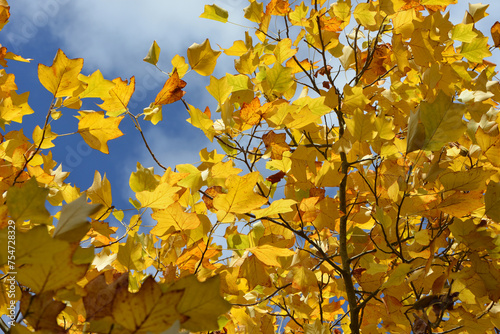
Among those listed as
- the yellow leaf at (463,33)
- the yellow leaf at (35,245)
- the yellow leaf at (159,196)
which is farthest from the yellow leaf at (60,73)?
the yellow leaf at (463,33)

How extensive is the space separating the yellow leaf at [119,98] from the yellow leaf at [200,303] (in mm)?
1059

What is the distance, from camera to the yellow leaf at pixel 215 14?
1726 millimetres

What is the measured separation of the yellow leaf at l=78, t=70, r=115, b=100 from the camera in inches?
46.9

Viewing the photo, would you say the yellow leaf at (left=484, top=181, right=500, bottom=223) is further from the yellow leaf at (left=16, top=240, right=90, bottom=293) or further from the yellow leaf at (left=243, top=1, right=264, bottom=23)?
the yellow leaf at (left=243, top=1, right=264, bottom=23)

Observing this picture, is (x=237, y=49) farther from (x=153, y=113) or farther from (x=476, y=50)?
(x=476, y=50)

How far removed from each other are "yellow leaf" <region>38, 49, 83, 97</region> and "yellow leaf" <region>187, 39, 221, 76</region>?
487 millimetres

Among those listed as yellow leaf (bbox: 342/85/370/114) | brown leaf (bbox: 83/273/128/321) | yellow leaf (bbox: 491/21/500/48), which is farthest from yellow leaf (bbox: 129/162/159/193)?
yellow leaf (bbox: 491/21/500/48)

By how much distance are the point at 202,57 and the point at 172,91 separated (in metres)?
0.18

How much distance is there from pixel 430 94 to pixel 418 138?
54 cm

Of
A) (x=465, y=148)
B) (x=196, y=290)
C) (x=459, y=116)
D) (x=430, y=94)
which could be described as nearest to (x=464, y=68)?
(x=465, y=148)

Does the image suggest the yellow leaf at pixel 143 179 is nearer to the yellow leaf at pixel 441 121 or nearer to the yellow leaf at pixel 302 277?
the yellow leaf at pixel 302 277

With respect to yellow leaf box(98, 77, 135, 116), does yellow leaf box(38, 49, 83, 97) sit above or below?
below

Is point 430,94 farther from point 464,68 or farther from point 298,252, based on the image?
point 298,252

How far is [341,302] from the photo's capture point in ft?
7.18
